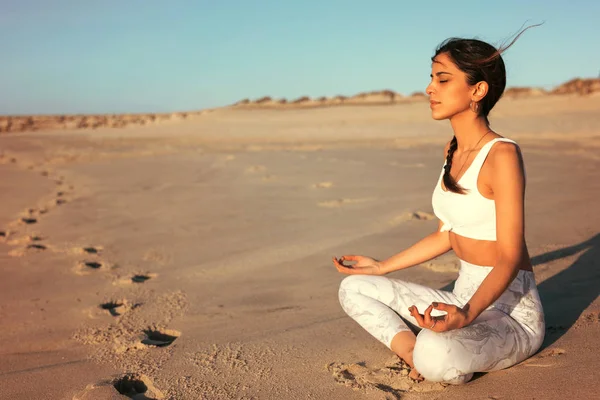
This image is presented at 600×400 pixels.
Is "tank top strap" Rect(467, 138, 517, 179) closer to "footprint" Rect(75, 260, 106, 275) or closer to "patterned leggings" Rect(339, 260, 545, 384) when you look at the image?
"patterned leggings" Rect(339, 260, 545, 384)

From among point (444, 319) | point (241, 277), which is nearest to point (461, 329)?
point (444, 319)

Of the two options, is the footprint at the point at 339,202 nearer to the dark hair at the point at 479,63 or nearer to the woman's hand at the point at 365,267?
the woman's hand at the point at 365,267

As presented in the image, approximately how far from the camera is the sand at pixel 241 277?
89.4 inches

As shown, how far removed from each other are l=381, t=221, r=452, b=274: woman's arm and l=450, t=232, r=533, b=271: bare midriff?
191 mm

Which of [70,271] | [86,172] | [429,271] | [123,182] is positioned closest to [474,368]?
[429,271]

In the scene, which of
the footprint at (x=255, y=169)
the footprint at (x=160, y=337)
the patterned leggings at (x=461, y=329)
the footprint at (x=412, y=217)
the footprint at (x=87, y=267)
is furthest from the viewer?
the footprint at (x=255, y=169)

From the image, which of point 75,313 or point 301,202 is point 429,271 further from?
point 301,202

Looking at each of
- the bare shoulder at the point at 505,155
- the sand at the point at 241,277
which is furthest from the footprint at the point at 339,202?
the bare shoulder at the point at 505,155

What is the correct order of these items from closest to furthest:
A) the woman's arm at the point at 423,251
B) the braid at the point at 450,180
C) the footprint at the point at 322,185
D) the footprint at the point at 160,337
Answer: the braid at the point at 450,180 < the woman's arm at the point at 423,251 < the footprint at the point at 160,337 < the footprint at the point at 322,185

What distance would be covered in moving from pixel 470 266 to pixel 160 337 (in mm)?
1665

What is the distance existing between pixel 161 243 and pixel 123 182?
12.7 feet

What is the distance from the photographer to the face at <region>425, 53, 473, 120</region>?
2.18 metres

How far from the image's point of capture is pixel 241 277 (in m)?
3.89

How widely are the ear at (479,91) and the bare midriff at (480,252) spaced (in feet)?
1.87
